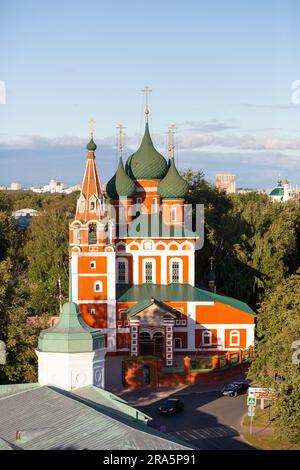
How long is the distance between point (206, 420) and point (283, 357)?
4337 mm

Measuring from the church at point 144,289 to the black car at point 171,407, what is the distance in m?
6.93

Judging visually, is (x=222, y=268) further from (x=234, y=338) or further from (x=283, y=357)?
(x=283, y=357)

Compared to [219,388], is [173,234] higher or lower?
higher

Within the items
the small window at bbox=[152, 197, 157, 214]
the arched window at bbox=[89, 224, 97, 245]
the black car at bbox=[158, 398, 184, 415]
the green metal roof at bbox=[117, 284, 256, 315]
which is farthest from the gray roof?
the small window at bbox=[152, 197, 157, 214]

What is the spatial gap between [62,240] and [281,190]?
244ft

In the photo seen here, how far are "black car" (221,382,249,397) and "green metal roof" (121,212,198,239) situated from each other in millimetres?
9620

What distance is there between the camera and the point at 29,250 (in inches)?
2400

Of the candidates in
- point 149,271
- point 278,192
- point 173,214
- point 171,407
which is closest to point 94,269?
point 149,271

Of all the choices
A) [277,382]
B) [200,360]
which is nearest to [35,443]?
[277,382]

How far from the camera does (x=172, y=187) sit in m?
45.2

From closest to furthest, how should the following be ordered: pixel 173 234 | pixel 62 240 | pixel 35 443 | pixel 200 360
→ pixel 35 443, pixel 200 360, pixel 173 234, pixel 62 240

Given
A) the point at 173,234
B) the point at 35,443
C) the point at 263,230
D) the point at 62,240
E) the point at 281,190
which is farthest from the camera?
the point at 281,190

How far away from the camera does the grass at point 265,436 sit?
2730 centimetres

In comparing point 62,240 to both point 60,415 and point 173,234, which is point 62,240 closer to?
point 173,234
